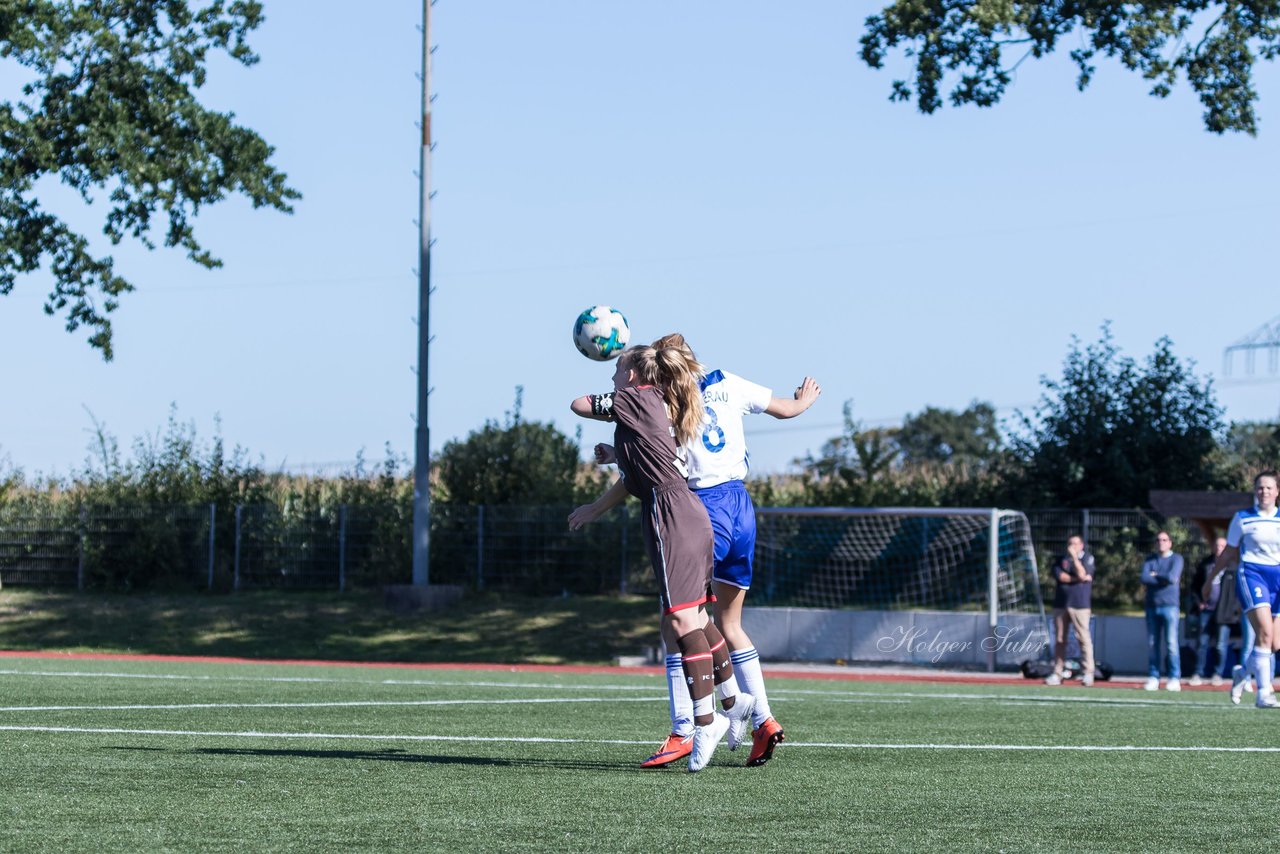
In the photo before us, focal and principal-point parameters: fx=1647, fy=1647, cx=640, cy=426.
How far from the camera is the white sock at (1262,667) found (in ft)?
40.7

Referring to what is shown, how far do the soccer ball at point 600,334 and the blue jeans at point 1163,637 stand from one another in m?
13.1

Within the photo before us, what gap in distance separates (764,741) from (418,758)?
5.13 ft

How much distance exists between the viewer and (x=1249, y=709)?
1240cm

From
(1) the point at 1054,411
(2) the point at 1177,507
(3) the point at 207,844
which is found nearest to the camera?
(3) the point at 207,844

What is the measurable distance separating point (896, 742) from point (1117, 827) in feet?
10.5

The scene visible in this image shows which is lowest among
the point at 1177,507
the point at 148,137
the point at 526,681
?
the point at 526,681

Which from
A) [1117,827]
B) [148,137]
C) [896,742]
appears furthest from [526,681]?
[148,137]

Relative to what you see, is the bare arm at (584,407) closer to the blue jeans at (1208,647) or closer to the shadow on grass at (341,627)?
the blue jeans at (1208,647)

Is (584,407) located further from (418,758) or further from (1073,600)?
(1073,600)

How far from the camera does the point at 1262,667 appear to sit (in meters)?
12.5

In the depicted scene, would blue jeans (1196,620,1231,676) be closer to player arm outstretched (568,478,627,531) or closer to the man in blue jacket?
the man in blue jacket

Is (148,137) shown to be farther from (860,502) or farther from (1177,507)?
(1177,507)

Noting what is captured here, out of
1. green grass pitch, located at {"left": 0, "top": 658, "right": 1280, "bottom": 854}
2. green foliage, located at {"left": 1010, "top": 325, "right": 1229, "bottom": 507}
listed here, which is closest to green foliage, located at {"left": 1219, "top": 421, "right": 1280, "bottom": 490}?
green foliage, located at {"left": 1010, "top": 325, "right": 1229, "bottom": 507}

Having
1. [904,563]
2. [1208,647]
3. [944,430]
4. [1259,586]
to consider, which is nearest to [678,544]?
[1259,586]
